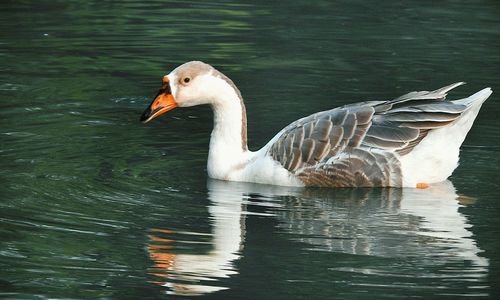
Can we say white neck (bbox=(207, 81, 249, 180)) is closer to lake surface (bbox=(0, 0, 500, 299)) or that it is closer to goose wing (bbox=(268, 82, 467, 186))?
lake surface (bbox=(0, 0, 500, 299))

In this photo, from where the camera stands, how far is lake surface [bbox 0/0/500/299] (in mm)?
8547

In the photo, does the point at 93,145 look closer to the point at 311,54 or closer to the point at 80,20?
the point at 311,54

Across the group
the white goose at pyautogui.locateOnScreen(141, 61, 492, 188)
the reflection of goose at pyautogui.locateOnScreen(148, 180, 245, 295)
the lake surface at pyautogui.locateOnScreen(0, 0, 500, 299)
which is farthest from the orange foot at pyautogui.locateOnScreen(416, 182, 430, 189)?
the reflection of goose at pyautogui.locateOnScreen(148, 180, 245, 295)

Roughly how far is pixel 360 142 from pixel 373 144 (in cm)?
12

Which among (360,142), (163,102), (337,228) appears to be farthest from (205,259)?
(163,102)

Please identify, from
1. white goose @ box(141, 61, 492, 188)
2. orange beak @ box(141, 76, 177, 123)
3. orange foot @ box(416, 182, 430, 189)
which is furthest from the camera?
orange beak @ box(141, 76, 177, 123)

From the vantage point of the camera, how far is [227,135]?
37.4 feet

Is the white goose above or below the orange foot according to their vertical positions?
above

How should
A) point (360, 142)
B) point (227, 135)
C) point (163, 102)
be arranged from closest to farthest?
point (360, 142), point (163, 102), point (227, 135)

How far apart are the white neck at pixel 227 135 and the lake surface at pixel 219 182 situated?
229 mm

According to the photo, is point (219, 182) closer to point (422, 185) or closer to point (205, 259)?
point (422, 185)

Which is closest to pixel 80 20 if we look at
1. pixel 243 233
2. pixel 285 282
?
pixel 243 233

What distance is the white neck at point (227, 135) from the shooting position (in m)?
11.3

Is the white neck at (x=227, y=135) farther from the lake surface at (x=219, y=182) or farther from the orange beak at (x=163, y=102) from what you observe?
the orange beak at (x=163, y=102)
